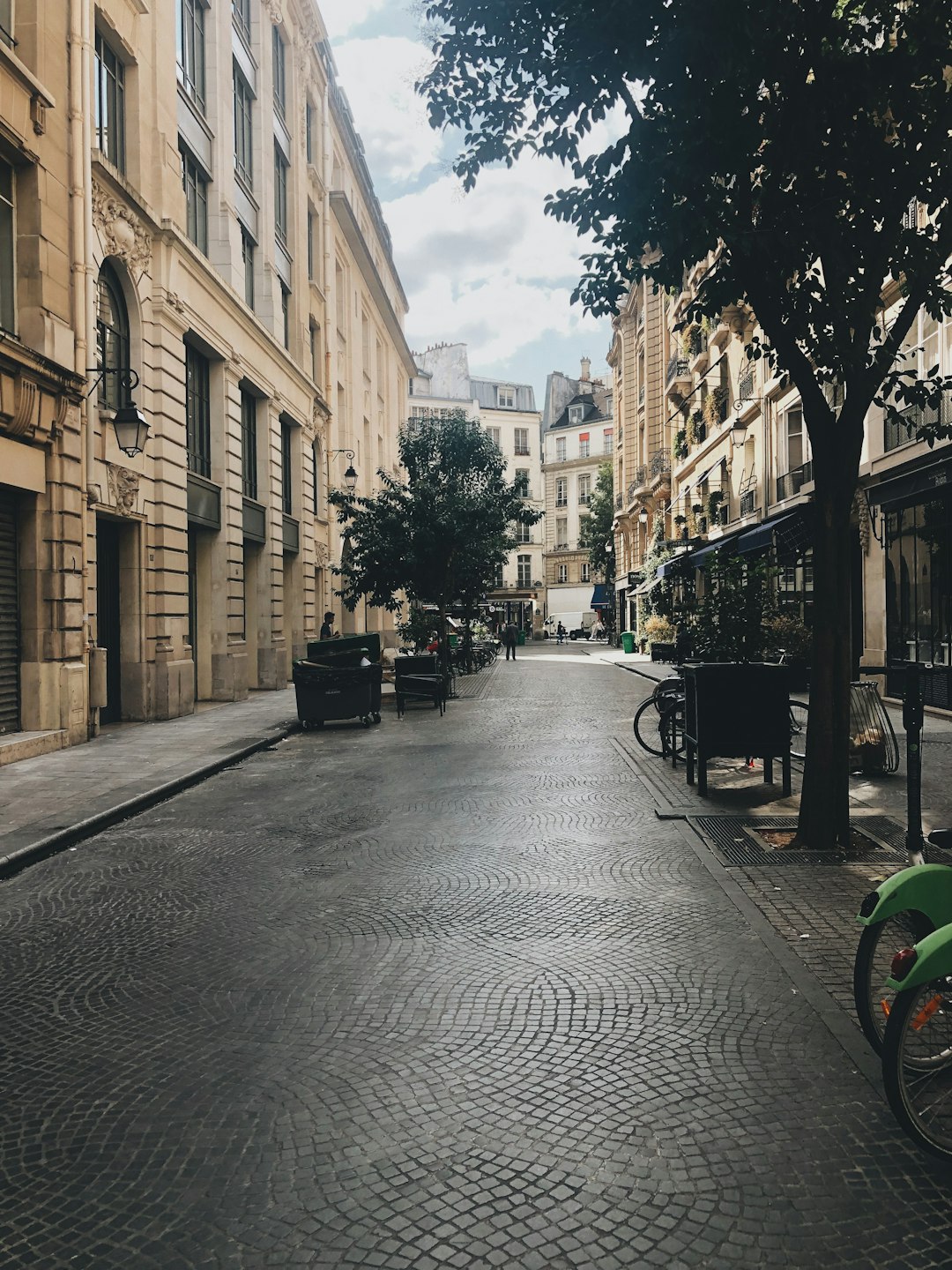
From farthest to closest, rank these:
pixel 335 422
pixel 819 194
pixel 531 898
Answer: pixel 335 422
pixel 819 194
pixel 531 898

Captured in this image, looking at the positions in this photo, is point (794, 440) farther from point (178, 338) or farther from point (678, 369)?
point (178, 338)

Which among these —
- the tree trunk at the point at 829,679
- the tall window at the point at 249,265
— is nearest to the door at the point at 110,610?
the tall window at the point at 249,265

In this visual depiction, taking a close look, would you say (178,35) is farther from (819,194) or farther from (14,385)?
(819,194)

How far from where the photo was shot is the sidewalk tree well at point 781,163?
6.28 meters

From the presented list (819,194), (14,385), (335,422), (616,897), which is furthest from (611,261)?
(335,422)

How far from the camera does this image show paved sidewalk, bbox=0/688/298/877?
755cm

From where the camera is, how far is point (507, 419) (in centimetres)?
8500

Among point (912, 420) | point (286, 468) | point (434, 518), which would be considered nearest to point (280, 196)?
point (286, 468)

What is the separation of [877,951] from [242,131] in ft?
82.4

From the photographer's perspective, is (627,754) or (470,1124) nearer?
(470,1124)

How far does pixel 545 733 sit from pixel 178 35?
15.2m

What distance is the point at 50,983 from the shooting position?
442cm

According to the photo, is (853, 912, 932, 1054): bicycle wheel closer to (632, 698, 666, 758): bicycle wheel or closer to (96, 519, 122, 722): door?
(632, 698, 666, 758): bicycle wheel

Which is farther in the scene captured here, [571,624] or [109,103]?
[571,624]
